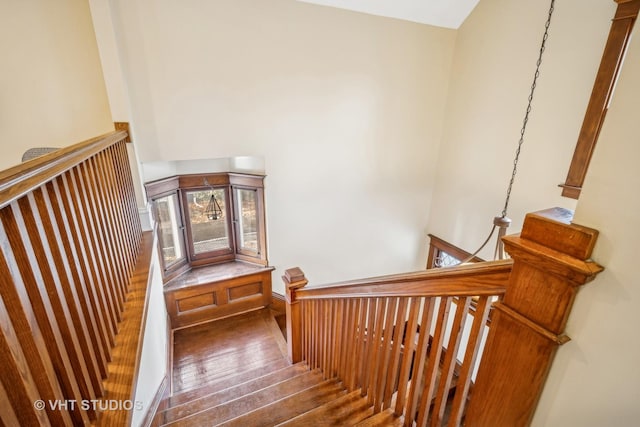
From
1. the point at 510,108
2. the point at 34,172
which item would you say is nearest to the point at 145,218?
the point at 34,172

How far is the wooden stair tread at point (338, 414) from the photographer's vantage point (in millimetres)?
1521

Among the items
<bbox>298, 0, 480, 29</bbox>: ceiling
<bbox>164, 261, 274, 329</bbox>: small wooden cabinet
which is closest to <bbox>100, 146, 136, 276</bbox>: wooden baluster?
<bbox>164, 261, 274, 329</bbox>: small wooden cabinet

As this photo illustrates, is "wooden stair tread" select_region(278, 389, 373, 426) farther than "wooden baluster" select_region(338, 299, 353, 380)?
No

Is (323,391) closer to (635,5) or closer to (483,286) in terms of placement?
(483,286)

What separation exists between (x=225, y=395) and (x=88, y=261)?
5.21ft

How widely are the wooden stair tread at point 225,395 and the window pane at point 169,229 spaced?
205 cm

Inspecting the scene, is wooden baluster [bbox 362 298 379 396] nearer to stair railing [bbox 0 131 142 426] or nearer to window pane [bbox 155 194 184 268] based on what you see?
stair railing [bbox 0 131 142 426]

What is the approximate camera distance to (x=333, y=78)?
357 cm

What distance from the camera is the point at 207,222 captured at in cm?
406

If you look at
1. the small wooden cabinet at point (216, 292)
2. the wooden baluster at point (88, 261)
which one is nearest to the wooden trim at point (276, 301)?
the small wooden cabinet at point (216, 292)

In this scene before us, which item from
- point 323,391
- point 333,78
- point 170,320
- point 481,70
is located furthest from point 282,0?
point 170,320

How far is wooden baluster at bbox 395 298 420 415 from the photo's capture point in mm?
1146

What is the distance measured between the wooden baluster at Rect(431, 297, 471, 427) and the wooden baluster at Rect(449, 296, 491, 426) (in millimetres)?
38

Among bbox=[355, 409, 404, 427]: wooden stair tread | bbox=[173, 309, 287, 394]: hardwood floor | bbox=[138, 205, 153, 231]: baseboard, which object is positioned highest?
bbox=[138, 205, 153, 231]: baseboard
